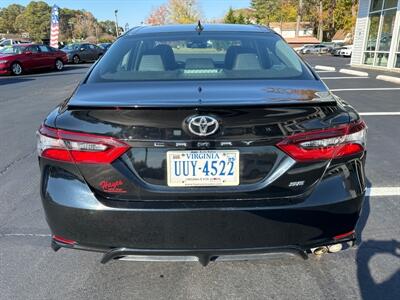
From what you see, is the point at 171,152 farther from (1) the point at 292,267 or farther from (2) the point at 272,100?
(1) the point at 292,267

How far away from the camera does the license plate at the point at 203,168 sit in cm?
201

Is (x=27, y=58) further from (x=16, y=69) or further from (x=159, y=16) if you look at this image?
(x=159, y=16)

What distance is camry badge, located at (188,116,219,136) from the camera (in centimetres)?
198

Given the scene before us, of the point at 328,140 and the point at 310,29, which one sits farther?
the point at 310,29

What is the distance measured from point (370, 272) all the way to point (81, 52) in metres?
27.0

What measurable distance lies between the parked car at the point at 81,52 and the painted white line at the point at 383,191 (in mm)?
25453

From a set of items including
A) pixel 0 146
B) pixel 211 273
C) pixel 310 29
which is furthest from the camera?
pixel 310 29

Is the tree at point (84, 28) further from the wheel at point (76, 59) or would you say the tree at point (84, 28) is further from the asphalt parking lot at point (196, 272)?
the asphalt parking lot at point (196, 272)

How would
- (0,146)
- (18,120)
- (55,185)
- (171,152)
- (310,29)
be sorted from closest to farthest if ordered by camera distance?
(171,152) < (55,185) < (0,146) < (18,120) < (310,29)

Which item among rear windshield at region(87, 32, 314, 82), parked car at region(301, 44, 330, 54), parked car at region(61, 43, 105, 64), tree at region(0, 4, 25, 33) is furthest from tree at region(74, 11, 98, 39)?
rear windshield at region(87, 32, 314, 82)

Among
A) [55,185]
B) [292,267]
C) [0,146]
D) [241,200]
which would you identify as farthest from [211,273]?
[0,146]

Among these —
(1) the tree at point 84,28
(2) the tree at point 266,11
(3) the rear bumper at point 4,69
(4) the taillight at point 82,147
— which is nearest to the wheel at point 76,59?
(3) the rear bumper at point 4,69

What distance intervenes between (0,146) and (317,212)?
5187 mm

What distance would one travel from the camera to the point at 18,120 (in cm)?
774
